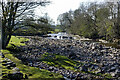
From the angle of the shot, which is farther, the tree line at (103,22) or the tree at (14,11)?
the tree line at (103,22)

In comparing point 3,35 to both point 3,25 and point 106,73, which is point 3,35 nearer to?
point 3,25

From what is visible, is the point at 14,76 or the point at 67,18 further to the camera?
the point at 67,18

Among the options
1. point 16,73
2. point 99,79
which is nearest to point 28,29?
point 16,73

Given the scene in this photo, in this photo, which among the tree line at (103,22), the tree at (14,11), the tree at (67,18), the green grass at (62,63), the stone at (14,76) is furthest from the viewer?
the tree at (67,18)

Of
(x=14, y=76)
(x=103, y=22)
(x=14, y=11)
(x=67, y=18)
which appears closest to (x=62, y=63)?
(x=14, y=76)

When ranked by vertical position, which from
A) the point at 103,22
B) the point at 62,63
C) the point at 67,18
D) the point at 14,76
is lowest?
the point at 62,63

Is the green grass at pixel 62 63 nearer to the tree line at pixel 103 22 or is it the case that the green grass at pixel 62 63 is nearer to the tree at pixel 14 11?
the tree at pixel 14 11

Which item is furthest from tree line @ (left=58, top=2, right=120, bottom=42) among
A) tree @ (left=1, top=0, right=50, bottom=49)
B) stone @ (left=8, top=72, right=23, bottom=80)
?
stone @ (left=8, top=72, right=23, bottom=80)

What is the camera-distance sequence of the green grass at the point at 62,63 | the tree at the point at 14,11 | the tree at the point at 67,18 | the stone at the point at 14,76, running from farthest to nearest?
1. the tree at the point at 67,18
2. the tree at the point at 14,11
3. the green grass at the point at 62,63
4. the stone at the point at 14,76

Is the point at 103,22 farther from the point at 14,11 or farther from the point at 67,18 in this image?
the point at 67,18

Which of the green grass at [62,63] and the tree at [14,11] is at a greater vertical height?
the tree at [14,11]

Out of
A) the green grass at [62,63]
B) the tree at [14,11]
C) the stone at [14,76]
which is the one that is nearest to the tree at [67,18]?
the tree at [14,11]

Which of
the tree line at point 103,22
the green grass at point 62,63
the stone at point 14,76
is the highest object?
the tree line at point 103,22

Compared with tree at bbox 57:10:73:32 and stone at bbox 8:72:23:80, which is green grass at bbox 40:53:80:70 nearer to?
stone at bbox 8:72:23:80
